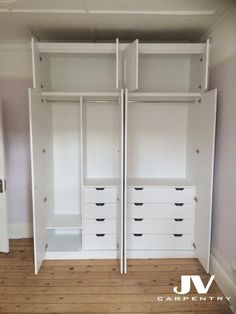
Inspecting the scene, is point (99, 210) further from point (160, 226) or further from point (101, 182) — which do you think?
point (160, 226)

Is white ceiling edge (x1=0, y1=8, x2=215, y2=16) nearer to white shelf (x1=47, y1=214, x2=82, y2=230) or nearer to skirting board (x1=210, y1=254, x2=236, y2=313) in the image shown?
white shelf (x1=47, y1=214, x2=82, y2=230)

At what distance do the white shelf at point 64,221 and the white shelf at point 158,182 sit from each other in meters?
0.80

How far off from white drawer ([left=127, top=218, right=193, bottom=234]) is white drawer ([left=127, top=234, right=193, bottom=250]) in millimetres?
59

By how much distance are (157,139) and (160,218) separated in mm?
1008

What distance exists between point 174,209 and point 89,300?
4.29 feet

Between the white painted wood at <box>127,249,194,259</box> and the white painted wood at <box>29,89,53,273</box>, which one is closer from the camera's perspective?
the white painted wood at <box>29,89,53,273</box>

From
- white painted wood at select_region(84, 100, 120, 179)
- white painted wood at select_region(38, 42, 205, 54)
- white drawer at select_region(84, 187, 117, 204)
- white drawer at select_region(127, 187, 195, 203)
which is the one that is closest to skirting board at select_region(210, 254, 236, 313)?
white drawer at select_region(127, 187, 195, 203)

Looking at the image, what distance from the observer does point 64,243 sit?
3.15 m

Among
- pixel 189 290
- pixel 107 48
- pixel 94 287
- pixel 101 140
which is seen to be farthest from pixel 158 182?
pixel 107 48

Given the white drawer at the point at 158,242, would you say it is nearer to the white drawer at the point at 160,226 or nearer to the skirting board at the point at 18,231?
the white drawer at the point at 160,226

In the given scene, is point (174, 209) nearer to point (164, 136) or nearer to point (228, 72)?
point (164, 136)

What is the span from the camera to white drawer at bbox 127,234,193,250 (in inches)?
117

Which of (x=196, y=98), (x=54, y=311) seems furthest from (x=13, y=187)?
(x=196, y=98)

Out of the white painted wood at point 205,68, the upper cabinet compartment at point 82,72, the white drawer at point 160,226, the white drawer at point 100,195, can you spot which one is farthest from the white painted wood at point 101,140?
the white painted wood at point 205,68
